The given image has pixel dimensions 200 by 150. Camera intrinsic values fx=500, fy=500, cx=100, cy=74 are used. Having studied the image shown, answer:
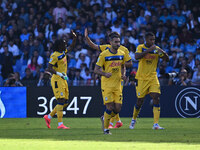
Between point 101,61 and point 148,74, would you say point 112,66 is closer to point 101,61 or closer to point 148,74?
point 101,61

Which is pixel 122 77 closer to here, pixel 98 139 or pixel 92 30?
pixel 98 139

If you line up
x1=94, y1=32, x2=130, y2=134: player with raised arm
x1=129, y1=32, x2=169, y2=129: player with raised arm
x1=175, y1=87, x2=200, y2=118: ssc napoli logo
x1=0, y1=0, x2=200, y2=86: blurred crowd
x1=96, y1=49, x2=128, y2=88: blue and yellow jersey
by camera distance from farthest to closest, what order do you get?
1. x1=0, y1=0, x2=200, y2=86: blurred crowd
2. x1=175, y1=87, x2=200, y2=118: ssc napoli logo
3. x1=129, y1=32, x2=169, y2=129: player with raised arm
4. x1=96, y1=49, x2=128, y2=88: blue and yellow jersey
5. x1=94, y1=32, x2=130, y2=134: player with raised arm

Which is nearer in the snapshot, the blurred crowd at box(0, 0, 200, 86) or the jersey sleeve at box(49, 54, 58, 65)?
the jersey sleeve at box(49, 54, 58, 65)

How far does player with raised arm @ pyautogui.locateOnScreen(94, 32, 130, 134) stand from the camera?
1152 cm

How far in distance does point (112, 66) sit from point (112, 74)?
0.19 metres

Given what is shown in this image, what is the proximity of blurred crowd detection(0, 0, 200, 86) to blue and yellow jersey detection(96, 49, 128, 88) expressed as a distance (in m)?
7.43

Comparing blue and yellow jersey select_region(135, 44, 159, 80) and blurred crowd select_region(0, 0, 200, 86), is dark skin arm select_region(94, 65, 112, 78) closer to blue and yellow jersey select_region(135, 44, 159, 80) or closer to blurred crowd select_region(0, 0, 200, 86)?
blue and yellow jersey select_region(135, 44, 159, 80)

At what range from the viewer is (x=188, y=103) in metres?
18.7

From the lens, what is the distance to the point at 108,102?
456 inches

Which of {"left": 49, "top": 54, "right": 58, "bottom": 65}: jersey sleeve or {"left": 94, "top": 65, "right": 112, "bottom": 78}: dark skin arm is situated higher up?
{"left": 49, "top": 54, "right": 58, "bottom": 65}: jersey sleeve

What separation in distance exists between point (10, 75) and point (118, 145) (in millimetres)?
12520

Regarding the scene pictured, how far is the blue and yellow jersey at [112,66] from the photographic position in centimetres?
1170

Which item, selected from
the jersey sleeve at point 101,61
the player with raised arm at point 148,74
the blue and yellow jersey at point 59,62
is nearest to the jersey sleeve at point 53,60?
the blue and yellow jersey at point 59,62

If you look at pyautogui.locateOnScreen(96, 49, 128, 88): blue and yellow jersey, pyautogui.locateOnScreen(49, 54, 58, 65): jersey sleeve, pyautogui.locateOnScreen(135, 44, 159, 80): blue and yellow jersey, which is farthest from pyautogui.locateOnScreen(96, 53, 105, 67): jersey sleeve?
pyautogui.locateOnScreen(49, 54, 58, 65): jersey sleeve
